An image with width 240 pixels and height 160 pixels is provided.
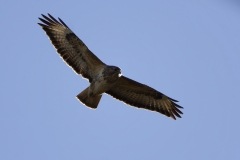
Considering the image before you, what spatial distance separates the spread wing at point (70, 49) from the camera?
508 inches

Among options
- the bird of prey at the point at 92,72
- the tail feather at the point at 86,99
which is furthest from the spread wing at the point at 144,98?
the tail feather at the point at 86,99

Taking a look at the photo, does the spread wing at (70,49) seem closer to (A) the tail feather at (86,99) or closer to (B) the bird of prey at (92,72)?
(B) the bird of prey at (92,72)

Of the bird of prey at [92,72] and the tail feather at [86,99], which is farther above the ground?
the bird of prey at [92,72]

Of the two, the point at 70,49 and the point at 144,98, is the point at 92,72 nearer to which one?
the point at 70,49

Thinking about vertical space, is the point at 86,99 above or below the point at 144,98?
below

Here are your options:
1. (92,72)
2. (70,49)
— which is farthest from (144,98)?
(70,49)

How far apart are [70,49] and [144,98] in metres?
2.35

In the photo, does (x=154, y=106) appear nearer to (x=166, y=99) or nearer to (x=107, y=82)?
(x=166, y=99)

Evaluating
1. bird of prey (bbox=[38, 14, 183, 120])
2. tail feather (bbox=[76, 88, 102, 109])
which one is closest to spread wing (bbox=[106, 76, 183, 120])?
bird of prey (bbox=[38, 14, 183, 120])

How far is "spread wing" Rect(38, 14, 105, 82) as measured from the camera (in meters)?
12.9

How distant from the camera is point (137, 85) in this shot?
43.2 ft

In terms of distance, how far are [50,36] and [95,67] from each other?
1.39 metres

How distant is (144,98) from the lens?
44.3 feet

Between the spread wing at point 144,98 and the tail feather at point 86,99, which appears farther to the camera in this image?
A: the spread wing at point 144,98
